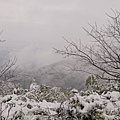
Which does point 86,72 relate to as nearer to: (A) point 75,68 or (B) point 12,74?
(A) point 75,68

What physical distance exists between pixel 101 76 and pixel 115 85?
3.07m

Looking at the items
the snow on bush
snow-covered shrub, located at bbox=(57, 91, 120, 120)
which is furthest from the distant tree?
snow-covered shrub, located at bbox=(57, 91, 120, 120)

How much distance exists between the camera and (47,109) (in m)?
4.04

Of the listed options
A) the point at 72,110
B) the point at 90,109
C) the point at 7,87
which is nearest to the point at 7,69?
the point at 72,110

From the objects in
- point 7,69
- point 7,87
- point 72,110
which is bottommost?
point 72,110

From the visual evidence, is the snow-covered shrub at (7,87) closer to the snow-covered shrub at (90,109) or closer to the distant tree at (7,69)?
the distant tree at (7,69)

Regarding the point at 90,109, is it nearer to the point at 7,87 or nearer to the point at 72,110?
the point at 72,110

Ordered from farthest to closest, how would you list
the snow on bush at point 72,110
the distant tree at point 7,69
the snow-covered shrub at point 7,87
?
the snow-covered shrub at point 7,87, the distant tree at point 7,69, the snow on bush at point 72,110

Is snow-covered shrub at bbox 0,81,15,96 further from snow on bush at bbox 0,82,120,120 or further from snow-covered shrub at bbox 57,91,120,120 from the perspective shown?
snow-covered shrub at bbox 57,91,120,120

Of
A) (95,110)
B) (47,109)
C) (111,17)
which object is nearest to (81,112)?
(95,110)

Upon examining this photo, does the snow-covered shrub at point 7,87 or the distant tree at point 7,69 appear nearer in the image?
the distant tree at point 7,69

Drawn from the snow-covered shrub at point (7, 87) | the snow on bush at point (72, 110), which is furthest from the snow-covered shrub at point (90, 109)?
→ the snow-covered shrub at point (7, 87)

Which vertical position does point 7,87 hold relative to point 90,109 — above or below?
above

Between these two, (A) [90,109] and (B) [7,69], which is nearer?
(A) [90,109]
